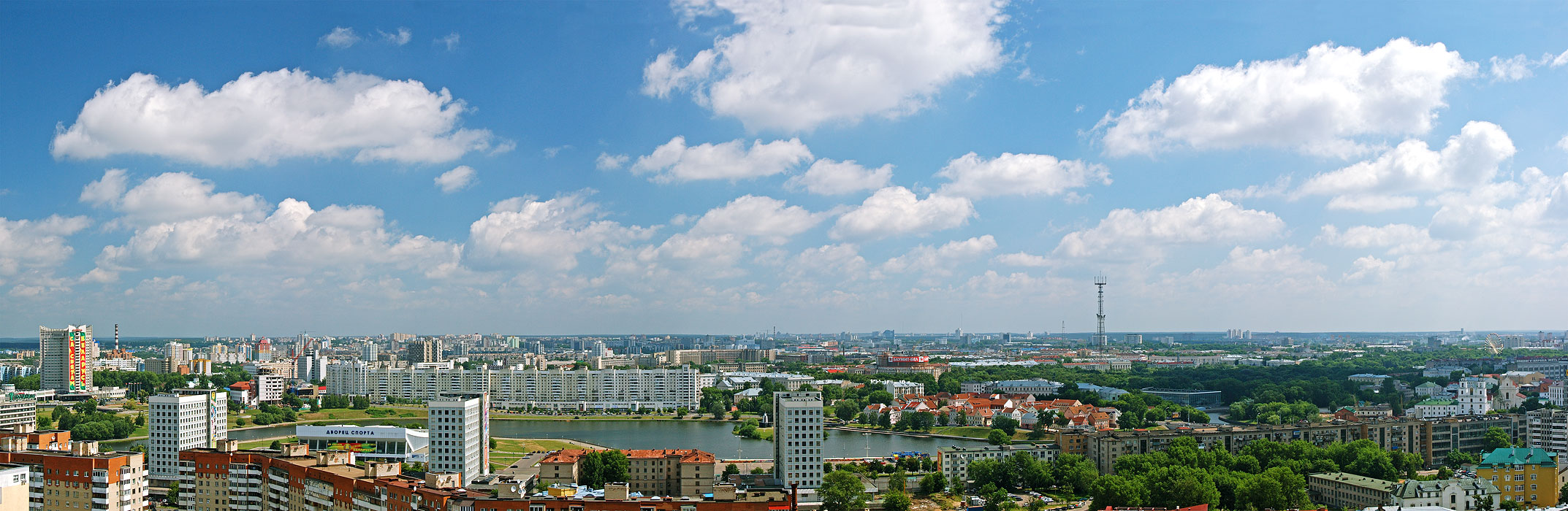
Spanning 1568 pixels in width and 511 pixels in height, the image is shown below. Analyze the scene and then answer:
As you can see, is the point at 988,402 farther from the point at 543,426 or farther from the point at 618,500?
the point at 618,500

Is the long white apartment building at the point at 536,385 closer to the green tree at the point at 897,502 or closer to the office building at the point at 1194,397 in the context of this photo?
the office building at the point at 1194,397

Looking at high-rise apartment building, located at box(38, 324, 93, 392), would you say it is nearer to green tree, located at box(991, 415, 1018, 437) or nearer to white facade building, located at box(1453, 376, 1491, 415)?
green tree, located at box(991, 415, 1018, 437)

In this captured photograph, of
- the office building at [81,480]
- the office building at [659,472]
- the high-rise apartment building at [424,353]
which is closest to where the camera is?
the office building at [81,480]

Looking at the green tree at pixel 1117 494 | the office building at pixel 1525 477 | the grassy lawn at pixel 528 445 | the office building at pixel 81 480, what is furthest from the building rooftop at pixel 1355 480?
the office building at pixel 81 480

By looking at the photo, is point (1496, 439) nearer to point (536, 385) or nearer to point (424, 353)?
point (536, 385)

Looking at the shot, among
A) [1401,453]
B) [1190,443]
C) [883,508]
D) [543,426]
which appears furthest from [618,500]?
[543,426]

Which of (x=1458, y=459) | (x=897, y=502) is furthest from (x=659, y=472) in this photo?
(x=1458, y=459)

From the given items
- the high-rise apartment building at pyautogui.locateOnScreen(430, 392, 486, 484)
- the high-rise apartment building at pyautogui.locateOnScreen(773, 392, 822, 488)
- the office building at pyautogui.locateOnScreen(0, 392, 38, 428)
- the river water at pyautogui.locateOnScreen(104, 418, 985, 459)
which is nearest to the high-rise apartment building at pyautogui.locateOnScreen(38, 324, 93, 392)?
the office building at pyautogui.locateOnScreen(0, 392, 38, 428)
